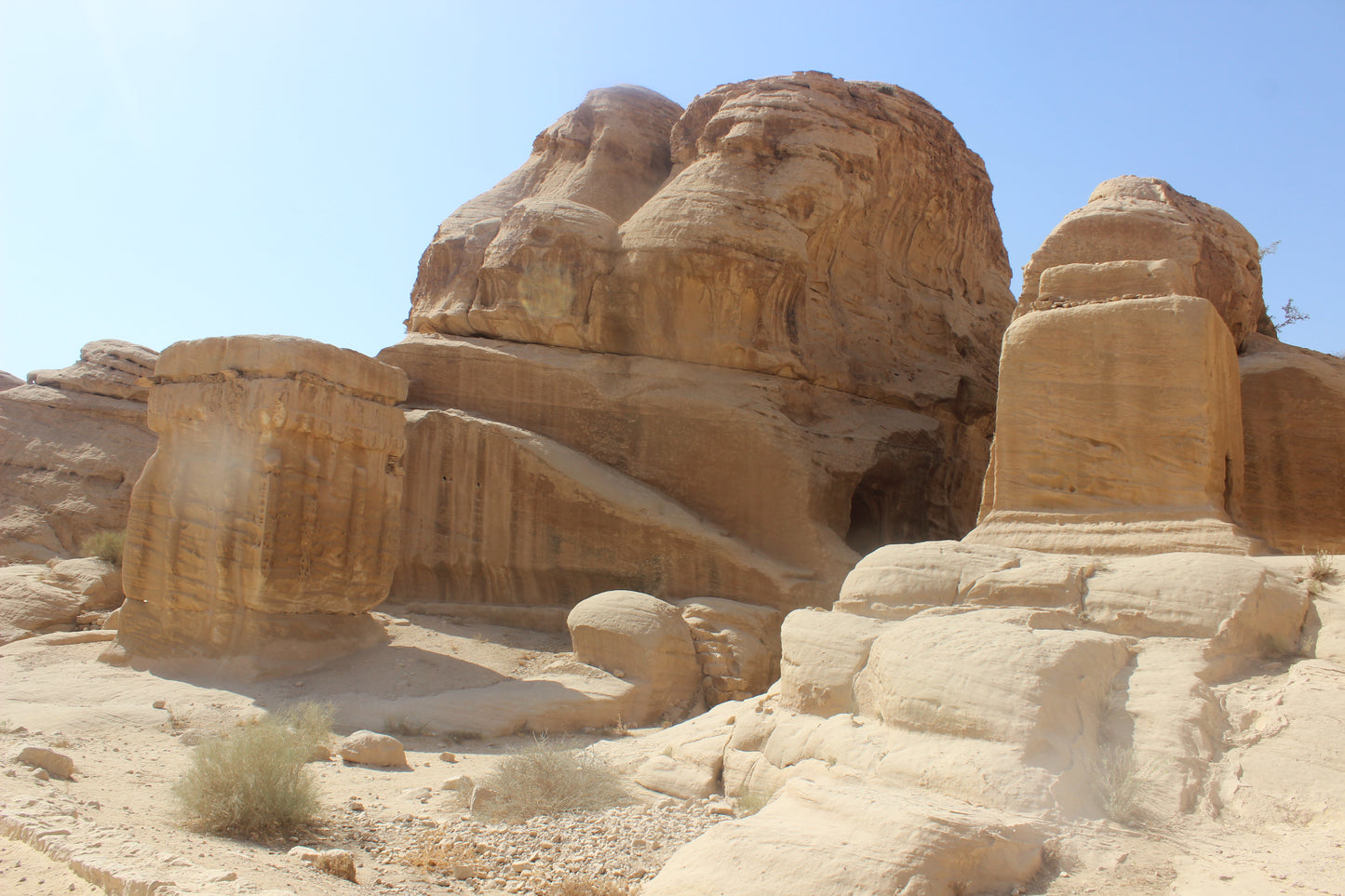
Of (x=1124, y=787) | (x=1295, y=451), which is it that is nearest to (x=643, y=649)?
(x=1124, y=787)

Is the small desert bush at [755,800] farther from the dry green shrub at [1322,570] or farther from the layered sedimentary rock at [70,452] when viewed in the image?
the layered sedimentary rock at [70,452]

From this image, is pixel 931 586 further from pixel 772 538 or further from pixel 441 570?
pixel 441 570

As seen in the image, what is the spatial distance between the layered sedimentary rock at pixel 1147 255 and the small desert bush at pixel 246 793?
5.65m

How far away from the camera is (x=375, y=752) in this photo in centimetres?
653

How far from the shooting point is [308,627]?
8.85 m

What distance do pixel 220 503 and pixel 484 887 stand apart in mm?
5395

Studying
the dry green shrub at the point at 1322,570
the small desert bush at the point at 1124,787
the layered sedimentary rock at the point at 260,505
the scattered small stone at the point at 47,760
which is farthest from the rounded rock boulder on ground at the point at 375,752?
the dry green shrub at the point at 1322,570

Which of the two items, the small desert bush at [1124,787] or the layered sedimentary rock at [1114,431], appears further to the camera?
the layered sedimentary rock at [1114,431]

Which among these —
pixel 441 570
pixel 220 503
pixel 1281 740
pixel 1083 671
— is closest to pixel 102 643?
pixel 220 503

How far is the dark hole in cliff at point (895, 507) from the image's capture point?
13.4 metres

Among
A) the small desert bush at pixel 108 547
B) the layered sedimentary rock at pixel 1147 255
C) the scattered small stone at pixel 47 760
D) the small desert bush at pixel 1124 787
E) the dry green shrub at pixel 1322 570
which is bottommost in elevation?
the scattered small stone at pixel 47 760

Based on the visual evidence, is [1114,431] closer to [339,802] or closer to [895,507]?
[339,802]

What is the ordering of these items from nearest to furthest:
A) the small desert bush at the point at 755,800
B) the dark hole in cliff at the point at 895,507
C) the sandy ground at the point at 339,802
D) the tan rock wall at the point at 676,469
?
the sandy ground at the point at 339,802 < the small desert bush at the point at 755,800 < the tan rock wall at the point at 676,469 < the dark hole in cliff at the point at 895,507

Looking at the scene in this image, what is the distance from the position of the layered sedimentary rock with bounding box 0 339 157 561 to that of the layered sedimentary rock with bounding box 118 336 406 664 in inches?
203
